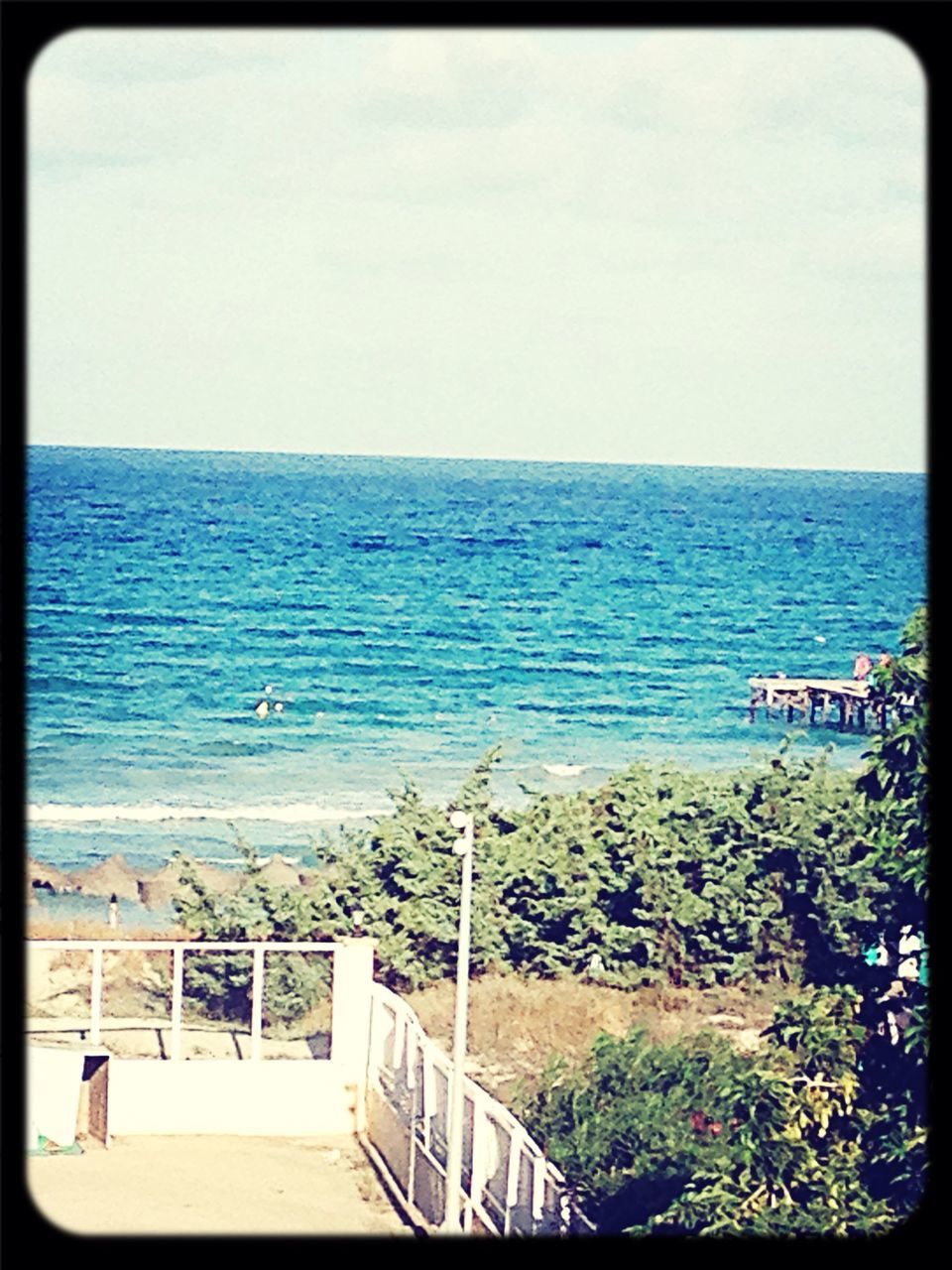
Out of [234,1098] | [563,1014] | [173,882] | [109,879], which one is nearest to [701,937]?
[563,1014]

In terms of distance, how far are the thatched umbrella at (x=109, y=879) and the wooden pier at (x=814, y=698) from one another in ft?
24.7

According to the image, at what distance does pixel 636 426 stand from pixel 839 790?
24636 mm

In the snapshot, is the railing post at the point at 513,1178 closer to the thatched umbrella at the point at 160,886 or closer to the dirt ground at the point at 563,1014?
the dirt ground at the point at 563,1014

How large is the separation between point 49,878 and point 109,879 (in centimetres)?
46

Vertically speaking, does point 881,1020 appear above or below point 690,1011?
above

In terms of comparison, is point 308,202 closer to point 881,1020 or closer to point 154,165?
point 154,165

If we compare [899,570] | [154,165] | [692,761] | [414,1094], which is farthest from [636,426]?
[414,1094]

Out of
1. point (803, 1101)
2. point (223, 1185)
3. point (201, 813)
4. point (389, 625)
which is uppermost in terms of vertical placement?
point (389, 625)

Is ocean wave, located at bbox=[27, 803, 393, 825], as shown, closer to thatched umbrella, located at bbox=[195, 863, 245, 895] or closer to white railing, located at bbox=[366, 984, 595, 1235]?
thatched umbrella, located at bbox=[195, 863, 245, 895]

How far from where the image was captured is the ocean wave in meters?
14.9

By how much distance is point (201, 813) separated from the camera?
1534 cm

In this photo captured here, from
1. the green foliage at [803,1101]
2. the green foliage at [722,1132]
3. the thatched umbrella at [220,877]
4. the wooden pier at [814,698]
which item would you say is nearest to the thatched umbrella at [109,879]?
the thatched umbrella at [220,877]

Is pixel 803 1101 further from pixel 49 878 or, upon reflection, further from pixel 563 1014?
pixel 49 878

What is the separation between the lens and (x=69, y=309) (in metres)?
26.6
